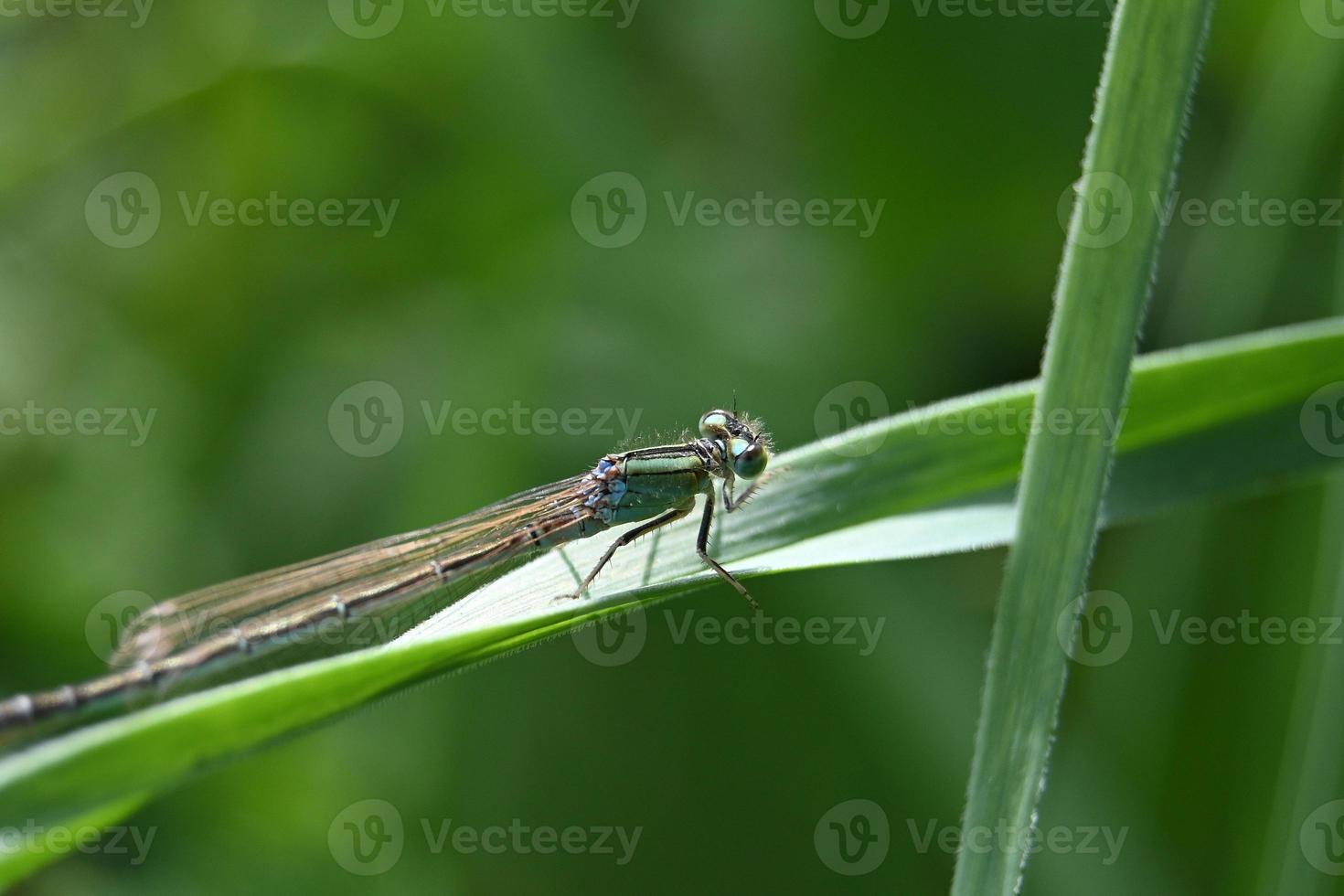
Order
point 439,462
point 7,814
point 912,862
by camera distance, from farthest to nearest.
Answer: point 439,462 → point 912,862 → point 7,814

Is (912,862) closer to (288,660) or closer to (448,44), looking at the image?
(288,660)

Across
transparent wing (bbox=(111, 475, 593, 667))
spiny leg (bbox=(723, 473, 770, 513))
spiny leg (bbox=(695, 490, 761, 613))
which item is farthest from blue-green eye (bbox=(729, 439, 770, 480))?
transparent wing (bbox=(111, 475, 593, 667))

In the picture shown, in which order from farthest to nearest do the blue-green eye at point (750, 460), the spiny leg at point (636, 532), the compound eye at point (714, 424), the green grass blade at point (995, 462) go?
the compound eye at point (714, 424) → the blue-green eye at point (750, 460) → the spiny leg at point (636, 532) → the green grass blade at point (995, 462)

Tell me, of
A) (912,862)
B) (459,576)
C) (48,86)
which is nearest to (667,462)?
(459,576)

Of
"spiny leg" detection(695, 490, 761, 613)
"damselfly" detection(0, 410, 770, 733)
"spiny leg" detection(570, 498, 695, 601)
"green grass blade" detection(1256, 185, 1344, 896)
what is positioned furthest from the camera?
"damselfly" detection(0, 410, 770, 733)

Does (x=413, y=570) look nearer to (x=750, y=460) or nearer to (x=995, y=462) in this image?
(x=750, y=460)

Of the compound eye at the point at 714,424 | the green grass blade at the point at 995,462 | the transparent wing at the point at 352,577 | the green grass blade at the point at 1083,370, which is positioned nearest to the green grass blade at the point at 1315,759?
the green grass blade at the point at 995,462

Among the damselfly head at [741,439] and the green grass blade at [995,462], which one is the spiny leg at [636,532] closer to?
the green grass blade at [995,462]

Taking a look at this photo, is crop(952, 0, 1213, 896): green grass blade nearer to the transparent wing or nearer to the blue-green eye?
the blue-green eye
